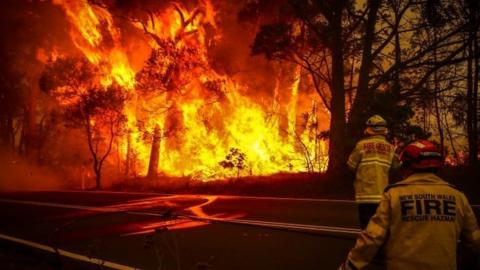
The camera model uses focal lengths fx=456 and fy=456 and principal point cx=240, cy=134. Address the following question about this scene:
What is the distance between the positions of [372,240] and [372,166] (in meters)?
2.72

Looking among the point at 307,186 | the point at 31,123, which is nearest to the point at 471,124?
the point at 307,186

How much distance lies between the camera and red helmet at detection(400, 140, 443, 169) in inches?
128

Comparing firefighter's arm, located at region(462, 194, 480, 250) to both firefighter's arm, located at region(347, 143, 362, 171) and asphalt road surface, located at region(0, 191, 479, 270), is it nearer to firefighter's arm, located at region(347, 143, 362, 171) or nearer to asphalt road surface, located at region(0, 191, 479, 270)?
asphalt road surface, located at region(0, 191, 479, 270)

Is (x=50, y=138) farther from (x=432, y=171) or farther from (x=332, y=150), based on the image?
(x=432, y=171)

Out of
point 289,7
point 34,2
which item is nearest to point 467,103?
point 289,7

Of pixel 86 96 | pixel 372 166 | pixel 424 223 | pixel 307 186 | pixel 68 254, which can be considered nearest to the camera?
pixel 424 223

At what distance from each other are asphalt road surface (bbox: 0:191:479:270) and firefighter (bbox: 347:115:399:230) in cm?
55

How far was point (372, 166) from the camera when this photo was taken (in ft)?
19.0

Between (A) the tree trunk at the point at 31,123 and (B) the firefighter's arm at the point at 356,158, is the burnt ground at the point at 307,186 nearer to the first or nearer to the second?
(B) the firefighter's arm at the point at 356,158

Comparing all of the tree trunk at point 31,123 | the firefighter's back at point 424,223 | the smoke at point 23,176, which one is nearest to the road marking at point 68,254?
the firefighter's back at point 424,223

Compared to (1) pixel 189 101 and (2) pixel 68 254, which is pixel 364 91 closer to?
(1) pixel 189 101

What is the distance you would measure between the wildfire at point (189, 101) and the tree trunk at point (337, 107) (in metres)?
5.28

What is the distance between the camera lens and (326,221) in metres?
8.97

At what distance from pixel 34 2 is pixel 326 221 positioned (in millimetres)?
31465
